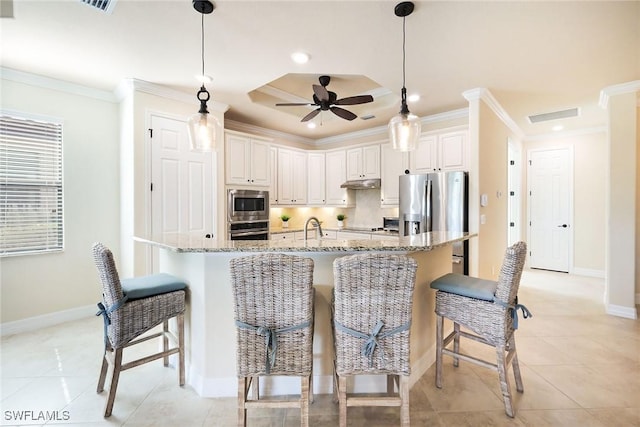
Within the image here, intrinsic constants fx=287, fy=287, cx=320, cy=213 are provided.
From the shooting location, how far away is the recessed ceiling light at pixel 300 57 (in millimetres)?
2648

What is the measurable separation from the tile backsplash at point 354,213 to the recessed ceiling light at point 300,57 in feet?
9.39

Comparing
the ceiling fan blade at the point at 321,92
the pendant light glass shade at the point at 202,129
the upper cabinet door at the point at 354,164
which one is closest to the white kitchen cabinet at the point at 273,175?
the upper cabinet door at the point at 354,164

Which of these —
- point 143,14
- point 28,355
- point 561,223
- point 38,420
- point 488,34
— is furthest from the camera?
point 561,223

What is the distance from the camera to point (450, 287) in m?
2.07

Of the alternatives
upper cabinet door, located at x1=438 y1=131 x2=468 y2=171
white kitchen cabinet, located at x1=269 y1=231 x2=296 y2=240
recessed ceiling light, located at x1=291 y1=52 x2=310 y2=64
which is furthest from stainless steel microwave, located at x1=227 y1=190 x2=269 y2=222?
upper cabinet door, located at x1=438 y1=131 x2=468 y2=171

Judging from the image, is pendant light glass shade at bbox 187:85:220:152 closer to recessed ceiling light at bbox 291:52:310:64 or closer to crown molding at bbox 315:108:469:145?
recessed ceiling light at bbox 291:52:310:64

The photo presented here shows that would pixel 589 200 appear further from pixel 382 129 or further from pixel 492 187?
pixel 382 129

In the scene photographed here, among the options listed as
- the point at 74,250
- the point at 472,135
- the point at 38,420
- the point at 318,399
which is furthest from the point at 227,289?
the point at 472,135

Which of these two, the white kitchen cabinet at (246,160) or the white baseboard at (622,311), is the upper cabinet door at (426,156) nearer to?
the white kitchen cabinet at (246,160)

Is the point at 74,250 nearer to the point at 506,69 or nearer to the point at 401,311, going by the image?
the point at 401,311

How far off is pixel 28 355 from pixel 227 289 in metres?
2.17

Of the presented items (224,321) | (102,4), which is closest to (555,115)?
(224,321)

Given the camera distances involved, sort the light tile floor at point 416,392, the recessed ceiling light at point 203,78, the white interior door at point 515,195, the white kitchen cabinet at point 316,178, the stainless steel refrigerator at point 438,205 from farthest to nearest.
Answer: the white interior door at point 515,195 → the white kitchen cabinet at point 316,178 → the stainless steel refrigerator at point 438,205 → the recessed ceiling light at point 203,78 → the light tile floor at point 416,392

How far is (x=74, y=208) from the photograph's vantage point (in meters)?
3.36
